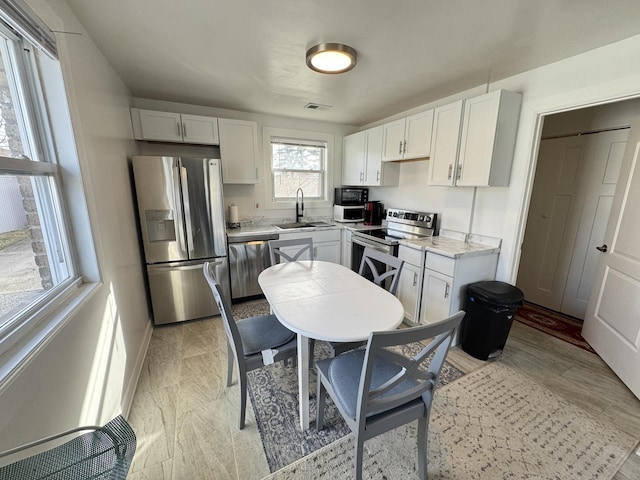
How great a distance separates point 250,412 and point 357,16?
8.24 feet

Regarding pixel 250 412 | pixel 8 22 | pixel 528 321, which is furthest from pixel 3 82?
pixel 528 321

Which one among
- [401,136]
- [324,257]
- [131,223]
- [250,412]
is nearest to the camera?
[250,412]

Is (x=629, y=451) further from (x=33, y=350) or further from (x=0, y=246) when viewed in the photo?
(x=0, y=246)

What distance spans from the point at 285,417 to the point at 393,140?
3039 millimetres

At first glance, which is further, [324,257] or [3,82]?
Answer: [324,257]

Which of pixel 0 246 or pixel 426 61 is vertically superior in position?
pixel 426 61

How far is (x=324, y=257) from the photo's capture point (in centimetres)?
369

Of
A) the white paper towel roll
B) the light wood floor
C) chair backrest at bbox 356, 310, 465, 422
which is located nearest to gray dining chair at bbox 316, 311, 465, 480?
chair backrest at bbox 356, 310, 465, 422

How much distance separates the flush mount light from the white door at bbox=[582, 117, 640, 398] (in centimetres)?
228

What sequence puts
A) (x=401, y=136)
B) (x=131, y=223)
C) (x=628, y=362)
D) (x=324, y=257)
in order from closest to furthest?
(x=628, y=362) < (x=131, y=223) < (x=401, y=136) < (x=324, y=257)

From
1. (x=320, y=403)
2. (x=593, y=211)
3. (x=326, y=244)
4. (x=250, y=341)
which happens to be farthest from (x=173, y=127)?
(x=593, y=211)

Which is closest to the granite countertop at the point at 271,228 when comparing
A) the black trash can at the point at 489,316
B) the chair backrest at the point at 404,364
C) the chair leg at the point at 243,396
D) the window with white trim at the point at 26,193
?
the black trash can at the point at 489,316

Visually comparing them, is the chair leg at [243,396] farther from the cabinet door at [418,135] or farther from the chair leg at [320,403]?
the cabinet door at [418,135]

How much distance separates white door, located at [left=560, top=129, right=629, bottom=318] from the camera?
8.32 feet
